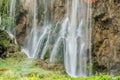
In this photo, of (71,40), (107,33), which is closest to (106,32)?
(107,33)

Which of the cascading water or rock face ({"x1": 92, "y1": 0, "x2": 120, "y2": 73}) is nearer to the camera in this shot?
rock face ({"x1": 92, "y1": 0, "x2": 120, "y2": 73})

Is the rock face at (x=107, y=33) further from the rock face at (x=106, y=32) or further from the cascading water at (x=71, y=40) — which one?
the cascading water at (x=71, y=40)

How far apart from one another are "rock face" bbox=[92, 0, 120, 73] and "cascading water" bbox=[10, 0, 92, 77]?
0.79m

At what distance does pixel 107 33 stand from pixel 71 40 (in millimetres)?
3377

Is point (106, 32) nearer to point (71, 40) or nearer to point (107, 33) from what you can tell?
point (107, 33)

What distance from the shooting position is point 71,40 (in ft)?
75.2

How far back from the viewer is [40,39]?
25.3m

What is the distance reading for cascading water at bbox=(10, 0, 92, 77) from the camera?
847 inches

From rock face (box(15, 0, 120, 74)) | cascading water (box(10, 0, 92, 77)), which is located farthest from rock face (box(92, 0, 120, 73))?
cascading water (box(10, 0, 92, 77))

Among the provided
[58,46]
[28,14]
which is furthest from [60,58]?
[28,14]

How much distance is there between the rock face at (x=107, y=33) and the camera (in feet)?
66.0

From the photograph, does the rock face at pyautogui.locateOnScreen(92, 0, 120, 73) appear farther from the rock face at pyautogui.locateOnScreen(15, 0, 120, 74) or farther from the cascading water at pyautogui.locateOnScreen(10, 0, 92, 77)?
the cascading water at pyautogui.locateOnScreen(10, 0, 92, 77)

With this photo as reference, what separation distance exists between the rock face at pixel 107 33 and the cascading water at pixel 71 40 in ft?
2.58

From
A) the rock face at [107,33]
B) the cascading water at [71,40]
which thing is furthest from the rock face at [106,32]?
the cascading water at [71,40]
